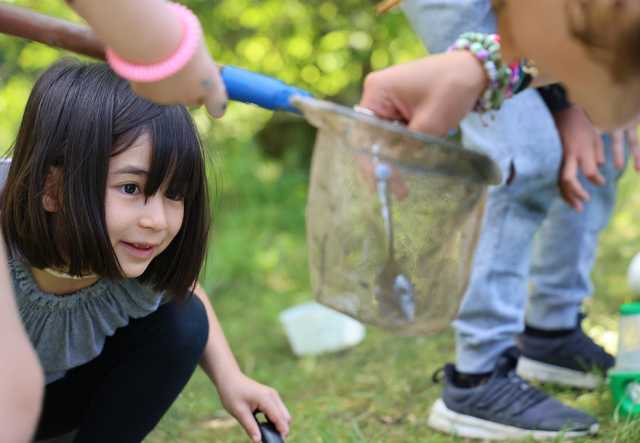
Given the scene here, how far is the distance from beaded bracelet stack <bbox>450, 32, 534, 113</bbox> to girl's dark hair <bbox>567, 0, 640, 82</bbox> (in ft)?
0.68

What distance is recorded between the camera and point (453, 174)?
1.04 metres

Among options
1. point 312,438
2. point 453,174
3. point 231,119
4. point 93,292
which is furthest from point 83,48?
point 231,119

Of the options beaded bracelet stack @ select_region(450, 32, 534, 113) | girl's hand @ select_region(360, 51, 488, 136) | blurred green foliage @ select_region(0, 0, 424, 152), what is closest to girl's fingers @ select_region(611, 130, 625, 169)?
beaded bracelet stack @ select_region(450, 32, 534, 113)

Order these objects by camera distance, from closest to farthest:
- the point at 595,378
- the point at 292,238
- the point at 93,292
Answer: the point at 93,292
the point at 595,378
the point at 292,238

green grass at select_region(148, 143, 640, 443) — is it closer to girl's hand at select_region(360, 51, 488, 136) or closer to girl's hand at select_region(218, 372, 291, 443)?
girl's hand at select_region(218, 372, 291, 443)

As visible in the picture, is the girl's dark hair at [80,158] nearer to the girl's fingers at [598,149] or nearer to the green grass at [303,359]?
the green grass at [303,359]

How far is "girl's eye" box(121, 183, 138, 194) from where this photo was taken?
1.37 m

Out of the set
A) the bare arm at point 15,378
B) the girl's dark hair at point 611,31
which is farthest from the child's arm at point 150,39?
the girl's dark hair at point 611,31

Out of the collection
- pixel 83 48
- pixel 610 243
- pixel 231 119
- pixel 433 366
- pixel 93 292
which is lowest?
pixel 231 119

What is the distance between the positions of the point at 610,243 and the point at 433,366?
1.38 meters

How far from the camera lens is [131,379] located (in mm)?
1514

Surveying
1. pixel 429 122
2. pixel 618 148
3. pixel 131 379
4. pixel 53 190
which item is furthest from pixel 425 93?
pixel 618 148

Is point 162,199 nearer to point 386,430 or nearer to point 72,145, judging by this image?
point 72,145

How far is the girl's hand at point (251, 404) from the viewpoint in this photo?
1.50 metres
